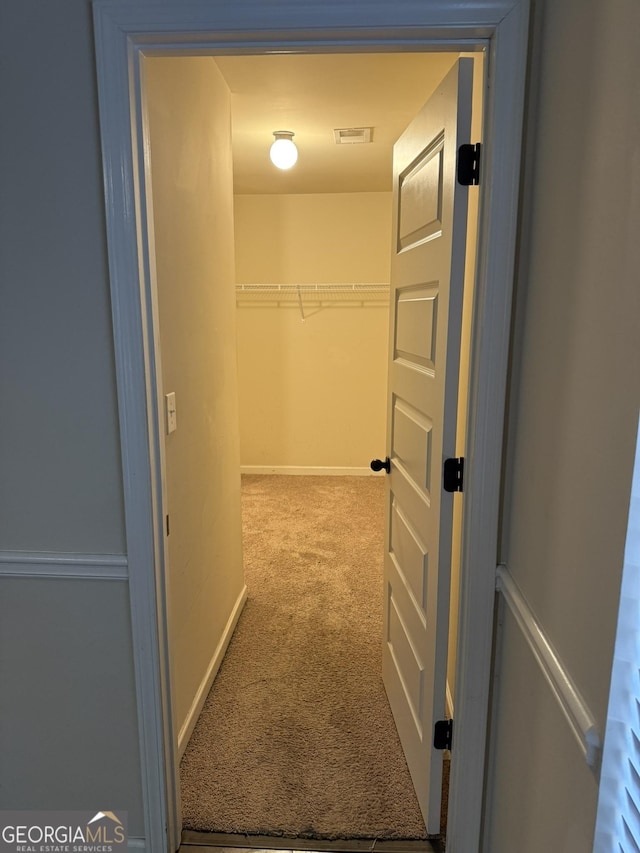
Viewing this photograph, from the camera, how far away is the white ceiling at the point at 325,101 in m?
2.13

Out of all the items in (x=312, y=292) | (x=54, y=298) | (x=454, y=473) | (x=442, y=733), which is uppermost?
(x=312, y=292)

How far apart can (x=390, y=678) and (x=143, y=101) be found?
2060 mm

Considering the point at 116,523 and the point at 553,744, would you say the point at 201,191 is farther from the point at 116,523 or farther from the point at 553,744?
the point at 553,744

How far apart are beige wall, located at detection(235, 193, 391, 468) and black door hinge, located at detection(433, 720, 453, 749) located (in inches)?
142

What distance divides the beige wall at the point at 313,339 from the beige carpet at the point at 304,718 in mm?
1648

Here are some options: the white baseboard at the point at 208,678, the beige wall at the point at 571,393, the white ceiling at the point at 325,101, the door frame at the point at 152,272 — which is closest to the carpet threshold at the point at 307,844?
the door frame at the point at 152,272

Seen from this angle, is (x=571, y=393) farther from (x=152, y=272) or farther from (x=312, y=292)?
(x=312, y=292)

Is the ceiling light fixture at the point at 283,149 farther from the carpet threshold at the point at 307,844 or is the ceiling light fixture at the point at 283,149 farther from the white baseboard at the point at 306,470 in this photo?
the carpet threshold at the point at 307,844

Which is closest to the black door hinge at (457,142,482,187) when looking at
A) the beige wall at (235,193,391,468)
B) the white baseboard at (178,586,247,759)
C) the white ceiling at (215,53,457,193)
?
the white ceiling at (215,53,457,193)

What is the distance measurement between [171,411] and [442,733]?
123cm

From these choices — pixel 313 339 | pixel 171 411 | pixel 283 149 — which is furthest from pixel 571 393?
pixel 313 339

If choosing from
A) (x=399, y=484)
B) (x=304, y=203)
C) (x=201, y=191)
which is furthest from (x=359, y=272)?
(x=399, y=484)

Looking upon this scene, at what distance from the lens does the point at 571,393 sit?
971mm

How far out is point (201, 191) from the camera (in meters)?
2.12
